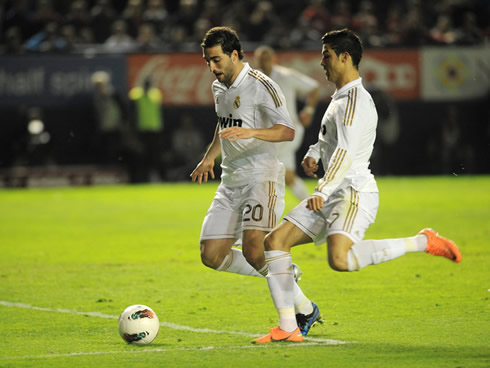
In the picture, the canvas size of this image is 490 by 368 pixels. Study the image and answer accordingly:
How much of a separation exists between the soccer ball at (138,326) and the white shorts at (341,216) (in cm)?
111

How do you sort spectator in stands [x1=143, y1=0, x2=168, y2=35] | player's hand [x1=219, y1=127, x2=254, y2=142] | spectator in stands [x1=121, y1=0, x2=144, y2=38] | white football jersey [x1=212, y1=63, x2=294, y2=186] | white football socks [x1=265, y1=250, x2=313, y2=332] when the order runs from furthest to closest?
spectator in stands [x1=143, y1=0, x2=168, y2=35] → spectator in stands [x1=121, y1=0, x2=144, y2=38] → white football jersey [x1=212, y1=63, x2=294, y2=186] → player's hand [x1=219, y1=127, x2=254, y2=142] → white football socks [x1=265, y1=250, x2=313, y2=332]

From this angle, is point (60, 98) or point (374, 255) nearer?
point (374, 255)

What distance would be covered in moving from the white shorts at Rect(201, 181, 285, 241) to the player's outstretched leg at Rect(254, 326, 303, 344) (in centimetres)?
84

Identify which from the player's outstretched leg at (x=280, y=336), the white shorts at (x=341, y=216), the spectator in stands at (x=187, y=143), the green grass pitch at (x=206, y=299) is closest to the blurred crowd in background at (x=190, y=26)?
the spectator in stands at (x=187, y=143)

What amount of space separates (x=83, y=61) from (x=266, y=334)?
16227 mm

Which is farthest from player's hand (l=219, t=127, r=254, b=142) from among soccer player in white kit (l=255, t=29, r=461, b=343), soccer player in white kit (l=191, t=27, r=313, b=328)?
soccer player in white kit (l=255, t=29, r=461, b=343)

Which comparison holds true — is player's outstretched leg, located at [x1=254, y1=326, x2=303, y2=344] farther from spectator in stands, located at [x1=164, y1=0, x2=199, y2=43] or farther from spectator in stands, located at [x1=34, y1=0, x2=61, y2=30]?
spectator in stands, located at [x1=34, y1=0, x2=61, y2=30]

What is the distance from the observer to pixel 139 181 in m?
23.5

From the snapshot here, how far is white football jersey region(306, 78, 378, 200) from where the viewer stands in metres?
6.15

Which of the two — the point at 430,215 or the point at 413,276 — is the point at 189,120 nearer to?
the point at 430,215

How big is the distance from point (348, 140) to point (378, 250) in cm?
73

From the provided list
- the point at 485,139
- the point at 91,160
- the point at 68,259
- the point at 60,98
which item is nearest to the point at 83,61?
the point at 60,98

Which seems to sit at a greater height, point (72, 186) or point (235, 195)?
point (235, 195)

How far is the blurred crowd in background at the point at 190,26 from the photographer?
22438 millimetres
